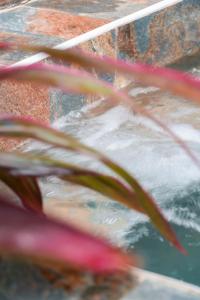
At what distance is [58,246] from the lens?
0.50m

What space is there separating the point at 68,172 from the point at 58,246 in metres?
0.40

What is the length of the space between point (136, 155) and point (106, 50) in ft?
3.15

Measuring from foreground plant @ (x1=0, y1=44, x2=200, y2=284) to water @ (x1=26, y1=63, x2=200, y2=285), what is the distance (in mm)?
859

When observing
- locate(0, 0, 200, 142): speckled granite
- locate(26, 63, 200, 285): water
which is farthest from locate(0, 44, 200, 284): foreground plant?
locate(0, 0, 200, 142): speckled granite

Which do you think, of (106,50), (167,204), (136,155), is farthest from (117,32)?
(167,204)

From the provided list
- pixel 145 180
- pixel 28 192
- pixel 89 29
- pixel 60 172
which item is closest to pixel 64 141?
pixel 60 172

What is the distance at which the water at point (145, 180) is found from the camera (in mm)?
2523

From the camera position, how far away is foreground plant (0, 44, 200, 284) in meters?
0.51

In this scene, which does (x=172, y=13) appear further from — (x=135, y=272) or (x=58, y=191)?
(x=135, y=272)

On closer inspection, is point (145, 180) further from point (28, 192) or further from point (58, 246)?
point (58, 246)

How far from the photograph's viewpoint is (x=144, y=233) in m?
2.61

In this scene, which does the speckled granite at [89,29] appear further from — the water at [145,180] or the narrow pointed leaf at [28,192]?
the narrow pointed leaf at [28,192]

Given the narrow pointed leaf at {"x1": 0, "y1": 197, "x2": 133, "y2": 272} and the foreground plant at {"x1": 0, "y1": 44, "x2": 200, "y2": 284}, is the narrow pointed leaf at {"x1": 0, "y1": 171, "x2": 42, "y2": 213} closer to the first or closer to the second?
the foreground plant at {"x1": 0, "y1": 44, "x2": 200, "y2": 284}

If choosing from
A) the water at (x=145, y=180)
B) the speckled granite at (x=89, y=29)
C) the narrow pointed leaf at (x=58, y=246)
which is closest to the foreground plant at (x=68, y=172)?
the narrow pointed leaf at (x=58, y=246)
